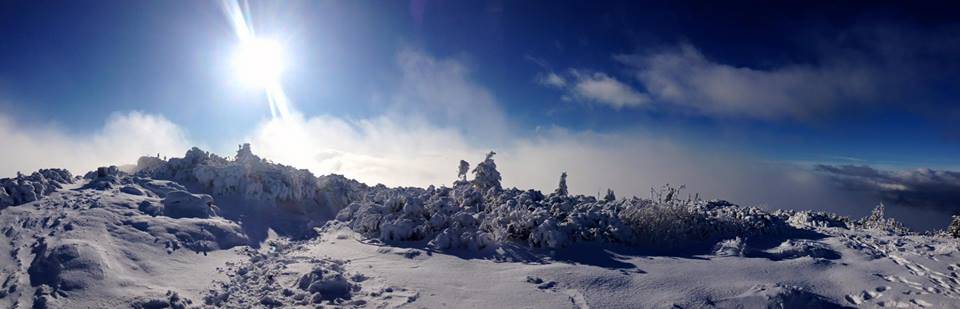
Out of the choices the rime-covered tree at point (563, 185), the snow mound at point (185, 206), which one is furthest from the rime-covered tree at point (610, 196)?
the snow mound at point (185, 206)

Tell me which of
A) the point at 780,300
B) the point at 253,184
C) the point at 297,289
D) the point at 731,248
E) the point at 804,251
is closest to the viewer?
the point at 780,300

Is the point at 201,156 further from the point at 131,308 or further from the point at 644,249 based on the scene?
the point at 644,249

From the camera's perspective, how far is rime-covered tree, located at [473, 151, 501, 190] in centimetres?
1994

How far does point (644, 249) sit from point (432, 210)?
21.9 ft

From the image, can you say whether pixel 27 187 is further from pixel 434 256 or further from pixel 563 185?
pixel 563 185

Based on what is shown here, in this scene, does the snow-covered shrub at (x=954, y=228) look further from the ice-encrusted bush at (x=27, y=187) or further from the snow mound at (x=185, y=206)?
the ice-encrusted bush at (x=27, y=187)

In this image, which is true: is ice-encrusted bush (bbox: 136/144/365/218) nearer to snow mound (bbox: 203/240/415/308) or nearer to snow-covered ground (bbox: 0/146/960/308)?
snow-covered ground (bbox: 0/146/960/308)

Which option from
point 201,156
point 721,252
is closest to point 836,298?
point 721,252

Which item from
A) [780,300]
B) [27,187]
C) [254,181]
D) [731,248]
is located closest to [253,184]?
[254,181]

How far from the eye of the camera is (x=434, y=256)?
11.7 metres

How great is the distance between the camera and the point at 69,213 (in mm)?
11352

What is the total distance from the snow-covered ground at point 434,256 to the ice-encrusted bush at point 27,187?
4 centimetres

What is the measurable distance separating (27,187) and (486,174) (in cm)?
1438

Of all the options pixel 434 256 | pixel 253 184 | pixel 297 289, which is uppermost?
pixel 253 184
